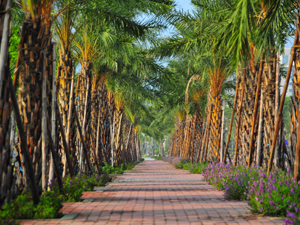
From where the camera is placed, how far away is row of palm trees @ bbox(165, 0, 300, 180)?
7.15 meters

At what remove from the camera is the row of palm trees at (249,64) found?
7.15 m

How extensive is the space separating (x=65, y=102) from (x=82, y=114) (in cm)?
271

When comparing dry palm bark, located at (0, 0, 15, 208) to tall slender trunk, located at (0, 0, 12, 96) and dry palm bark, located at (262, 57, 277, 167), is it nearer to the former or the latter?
tall slender trunk, located at (0, 0, 12, 96)

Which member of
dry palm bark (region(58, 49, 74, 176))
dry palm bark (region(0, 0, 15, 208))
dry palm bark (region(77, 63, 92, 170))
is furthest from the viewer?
dry palm bark (region(77, 63, 92, 170))

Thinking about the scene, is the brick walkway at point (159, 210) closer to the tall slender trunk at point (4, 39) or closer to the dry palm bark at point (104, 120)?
the tall slender trunk at point (4, 39)

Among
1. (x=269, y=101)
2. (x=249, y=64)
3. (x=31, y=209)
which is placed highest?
(x=249, y=64)

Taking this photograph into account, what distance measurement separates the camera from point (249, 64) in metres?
13.0

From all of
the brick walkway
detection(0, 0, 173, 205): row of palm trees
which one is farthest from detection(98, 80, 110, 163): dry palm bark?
the brick walkway

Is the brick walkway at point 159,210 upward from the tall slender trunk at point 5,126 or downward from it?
downward

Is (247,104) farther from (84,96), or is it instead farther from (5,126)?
(5,126)

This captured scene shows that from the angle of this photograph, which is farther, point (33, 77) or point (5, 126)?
point (33, 77)

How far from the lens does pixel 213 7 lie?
512 inches

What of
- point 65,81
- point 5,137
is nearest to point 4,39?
point 5,137

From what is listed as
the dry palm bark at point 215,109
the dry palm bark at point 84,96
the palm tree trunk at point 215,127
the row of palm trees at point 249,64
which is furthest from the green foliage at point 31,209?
the palm tree trunk at point 215,127
